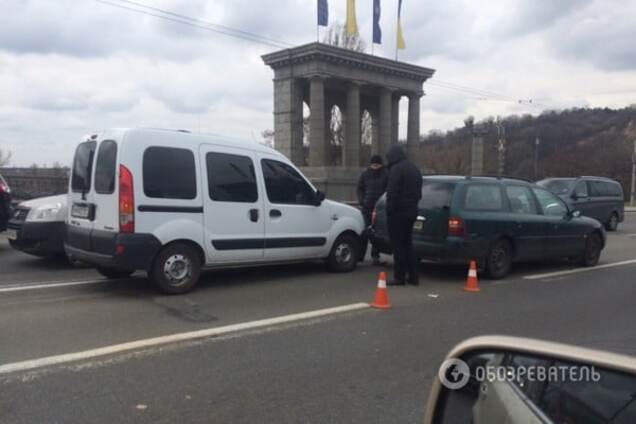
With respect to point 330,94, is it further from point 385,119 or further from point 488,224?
point 488,224

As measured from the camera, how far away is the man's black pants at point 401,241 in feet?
25.6

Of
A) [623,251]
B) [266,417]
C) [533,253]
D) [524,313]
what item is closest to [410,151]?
[623,251]

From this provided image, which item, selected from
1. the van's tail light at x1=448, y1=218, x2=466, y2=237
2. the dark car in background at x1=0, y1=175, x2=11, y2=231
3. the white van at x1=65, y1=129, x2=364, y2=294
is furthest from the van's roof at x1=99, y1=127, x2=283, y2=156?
the dark car in background at x1=0, y1=175, x2=11, y2=231

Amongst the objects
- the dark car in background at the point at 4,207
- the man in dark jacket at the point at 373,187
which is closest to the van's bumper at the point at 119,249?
the man in dark jacket at the point at 373,187

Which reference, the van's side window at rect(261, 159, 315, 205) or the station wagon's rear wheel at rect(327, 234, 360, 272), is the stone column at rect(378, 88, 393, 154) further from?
the van's side window at rect(261, 159, 315, 205)

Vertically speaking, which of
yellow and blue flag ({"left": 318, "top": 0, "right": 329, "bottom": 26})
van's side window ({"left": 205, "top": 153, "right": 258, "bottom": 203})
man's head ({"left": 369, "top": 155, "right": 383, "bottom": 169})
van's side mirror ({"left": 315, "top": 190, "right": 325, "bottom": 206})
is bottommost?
van's side mirror ({"left": 315, "top": 190, "right": 325, "bottom": 206})

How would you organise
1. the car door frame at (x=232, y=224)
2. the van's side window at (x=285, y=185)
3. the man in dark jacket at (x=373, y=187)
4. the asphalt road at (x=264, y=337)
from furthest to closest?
the man in dark jacket at (x=373, y=187) → the van's side window at (x=285, y=185) → the car door frame at (x=232, y=224) → the asphalt road at (x=264, y=337)

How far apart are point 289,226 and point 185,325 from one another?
111 inches

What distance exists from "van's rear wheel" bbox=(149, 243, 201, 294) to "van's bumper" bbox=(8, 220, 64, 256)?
286cm

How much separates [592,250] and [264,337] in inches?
303

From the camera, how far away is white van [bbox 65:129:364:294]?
21.4 feet

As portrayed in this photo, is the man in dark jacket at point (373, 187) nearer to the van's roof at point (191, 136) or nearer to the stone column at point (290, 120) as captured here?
the van's roof at point (191, 136)

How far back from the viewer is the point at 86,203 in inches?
273

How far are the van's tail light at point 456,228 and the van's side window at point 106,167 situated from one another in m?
4.72
